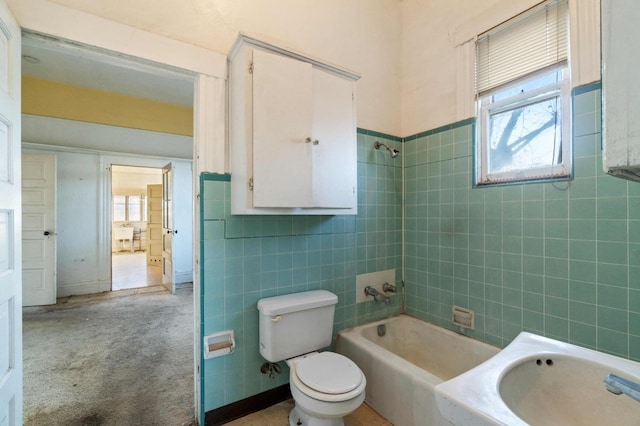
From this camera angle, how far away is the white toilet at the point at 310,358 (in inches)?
52.0

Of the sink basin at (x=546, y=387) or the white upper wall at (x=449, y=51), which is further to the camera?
the white upper wall at (x=449, y=51)

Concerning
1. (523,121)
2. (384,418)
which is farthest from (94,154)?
(523,121)

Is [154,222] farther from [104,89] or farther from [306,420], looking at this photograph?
[306,420]

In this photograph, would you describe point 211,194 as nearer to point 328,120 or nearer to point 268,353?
point 328,120

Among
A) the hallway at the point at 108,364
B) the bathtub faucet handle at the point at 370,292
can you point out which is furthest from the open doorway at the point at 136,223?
the bathtub faucet handle at the point at 370,292

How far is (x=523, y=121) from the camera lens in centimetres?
175

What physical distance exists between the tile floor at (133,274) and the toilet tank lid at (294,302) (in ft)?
12.3

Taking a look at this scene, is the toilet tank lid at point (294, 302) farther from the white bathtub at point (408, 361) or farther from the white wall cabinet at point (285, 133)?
the white wall cabinet at point (285, 133)

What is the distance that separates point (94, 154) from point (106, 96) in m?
0.83

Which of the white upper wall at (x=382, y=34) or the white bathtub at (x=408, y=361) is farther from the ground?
the white upper wall at (x=382, y=34)

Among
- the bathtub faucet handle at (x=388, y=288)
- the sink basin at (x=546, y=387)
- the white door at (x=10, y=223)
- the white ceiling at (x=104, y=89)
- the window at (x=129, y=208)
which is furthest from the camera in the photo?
the window at (x=129, y=208)

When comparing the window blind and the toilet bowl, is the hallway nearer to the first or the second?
the toilet bowl

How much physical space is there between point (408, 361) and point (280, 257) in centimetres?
119

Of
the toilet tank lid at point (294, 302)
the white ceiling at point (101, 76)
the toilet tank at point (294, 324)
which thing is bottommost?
the toilet tank at point (294, 324)
